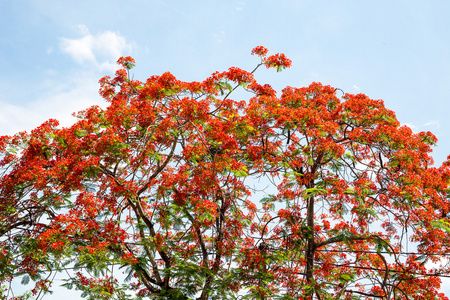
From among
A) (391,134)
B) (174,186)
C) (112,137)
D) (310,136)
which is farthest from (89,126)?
(391,134)

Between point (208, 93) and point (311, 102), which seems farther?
point (311, 102)

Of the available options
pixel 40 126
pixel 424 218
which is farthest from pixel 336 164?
pixel 40 126

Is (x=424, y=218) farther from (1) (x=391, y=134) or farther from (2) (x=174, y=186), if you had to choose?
(2) (x=174, y=186)

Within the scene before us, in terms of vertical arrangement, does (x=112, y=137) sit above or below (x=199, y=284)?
above

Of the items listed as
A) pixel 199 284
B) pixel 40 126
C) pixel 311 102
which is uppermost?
pixel 311 102

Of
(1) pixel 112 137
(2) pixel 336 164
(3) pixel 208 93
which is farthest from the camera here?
(2) pixel 336 164

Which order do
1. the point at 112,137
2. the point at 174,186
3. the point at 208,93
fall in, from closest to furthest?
the point at 112,137 → the point at 174,186 → the point at 208,93

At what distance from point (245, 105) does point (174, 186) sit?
2579 millimetres

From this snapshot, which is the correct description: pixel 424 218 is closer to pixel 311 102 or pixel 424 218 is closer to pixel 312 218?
pixel 312 218

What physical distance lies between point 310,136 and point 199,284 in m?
3.56

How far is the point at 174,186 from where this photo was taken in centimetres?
718

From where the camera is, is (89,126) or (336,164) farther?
(336,164)

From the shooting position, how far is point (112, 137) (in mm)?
6613

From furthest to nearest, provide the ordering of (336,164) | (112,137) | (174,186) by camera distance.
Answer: (336,164) → (174,186) → (112,137)
